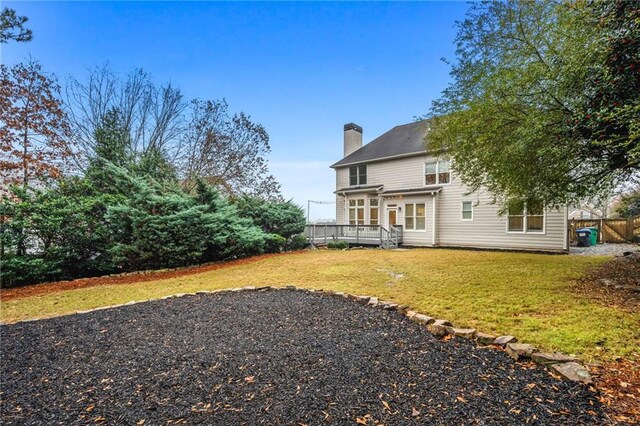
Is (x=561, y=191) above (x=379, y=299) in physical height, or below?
above

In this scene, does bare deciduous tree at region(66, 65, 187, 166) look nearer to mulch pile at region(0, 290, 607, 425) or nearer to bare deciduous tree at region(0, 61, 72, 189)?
bare deciduous tree at region(0, 61, 72, 189)

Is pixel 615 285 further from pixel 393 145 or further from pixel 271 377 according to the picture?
pixel 393 145

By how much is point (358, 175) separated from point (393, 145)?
2784mm

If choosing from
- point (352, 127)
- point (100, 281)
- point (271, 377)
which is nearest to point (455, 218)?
point (352, 127)

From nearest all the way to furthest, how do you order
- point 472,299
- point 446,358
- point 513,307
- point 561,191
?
point 446,358, point 513,307, point 472,299, point 561,191

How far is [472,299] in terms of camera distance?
4926 millimetres

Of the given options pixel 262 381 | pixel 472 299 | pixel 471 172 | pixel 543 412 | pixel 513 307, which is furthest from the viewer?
pixel 471 172

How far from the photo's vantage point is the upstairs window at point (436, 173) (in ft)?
50.2

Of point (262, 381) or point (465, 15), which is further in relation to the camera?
point (465, 15)

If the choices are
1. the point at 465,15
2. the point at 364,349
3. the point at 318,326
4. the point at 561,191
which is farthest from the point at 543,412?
the point at 465,15

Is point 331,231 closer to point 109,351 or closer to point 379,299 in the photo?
point 379,299

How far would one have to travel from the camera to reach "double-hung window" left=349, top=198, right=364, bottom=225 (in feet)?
59.5

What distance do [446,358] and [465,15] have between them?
8.42m

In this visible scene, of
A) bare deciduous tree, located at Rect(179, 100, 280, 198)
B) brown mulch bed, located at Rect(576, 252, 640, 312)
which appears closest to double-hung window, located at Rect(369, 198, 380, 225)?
bare deciduous tree, located at Rect(179, 100, 280, 198)
